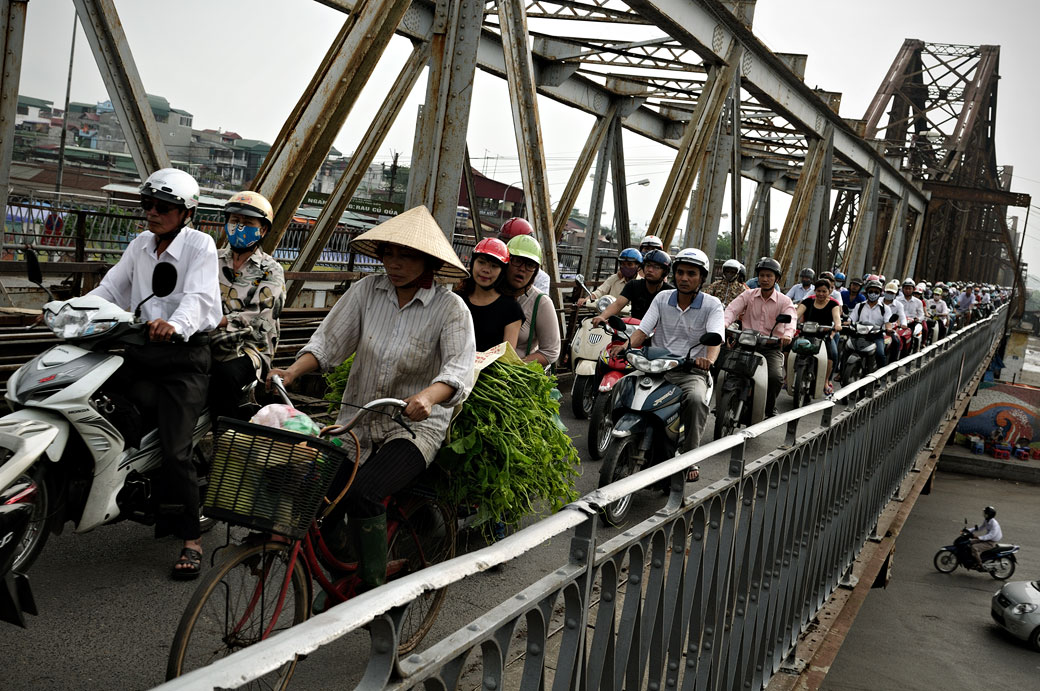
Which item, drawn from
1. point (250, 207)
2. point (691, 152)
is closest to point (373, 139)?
point (691, 152)

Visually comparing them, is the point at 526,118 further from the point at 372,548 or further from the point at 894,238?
the point at 894,238

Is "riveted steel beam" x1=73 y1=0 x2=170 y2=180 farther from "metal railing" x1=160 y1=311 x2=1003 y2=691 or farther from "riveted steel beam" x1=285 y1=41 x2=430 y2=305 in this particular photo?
"metal railing" x1=160 y1=311 x2=1003 y2=691

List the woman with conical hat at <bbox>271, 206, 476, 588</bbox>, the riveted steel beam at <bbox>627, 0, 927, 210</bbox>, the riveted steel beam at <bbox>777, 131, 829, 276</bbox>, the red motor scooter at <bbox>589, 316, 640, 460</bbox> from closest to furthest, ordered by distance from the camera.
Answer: the woman with conical hat at <bbox>271, 206, 476, 588</bbox>
the red motor scooter at <bbox>589, 316, 640, 460</bbox>
the riveted steel beam at <bbox>627, 0, 927, 210</bbox>
the riveted steel beam at <bbox>777, 131, 829, 276</bbox>

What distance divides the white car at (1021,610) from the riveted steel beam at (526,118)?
48.1 feet

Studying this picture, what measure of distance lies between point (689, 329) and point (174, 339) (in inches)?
162

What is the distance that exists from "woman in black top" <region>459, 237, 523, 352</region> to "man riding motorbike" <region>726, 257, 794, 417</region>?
17.0ft

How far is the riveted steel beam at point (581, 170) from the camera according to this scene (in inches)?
648

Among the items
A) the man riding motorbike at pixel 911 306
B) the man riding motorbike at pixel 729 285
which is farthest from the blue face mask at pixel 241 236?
the man riding motorbike at pixel 911 306

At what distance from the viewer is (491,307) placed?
5.36 metres

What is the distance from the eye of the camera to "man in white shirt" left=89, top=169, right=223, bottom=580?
418 centimetres

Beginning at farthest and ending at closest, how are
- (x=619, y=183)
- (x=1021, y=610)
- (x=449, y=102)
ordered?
1. (x=1021, y=610)
2. (x=619, y=183)
3. (x=449, y=102)

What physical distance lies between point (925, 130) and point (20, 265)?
66.0 meters

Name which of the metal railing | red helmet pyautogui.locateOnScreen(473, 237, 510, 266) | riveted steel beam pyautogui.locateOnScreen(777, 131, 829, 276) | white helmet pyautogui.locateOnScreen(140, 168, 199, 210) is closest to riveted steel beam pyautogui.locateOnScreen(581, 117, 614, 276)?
riveted steel beam pyautogui.locateOnScreen(777, 131, 829, 276)

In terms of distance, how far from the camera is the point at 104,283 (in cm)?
446
